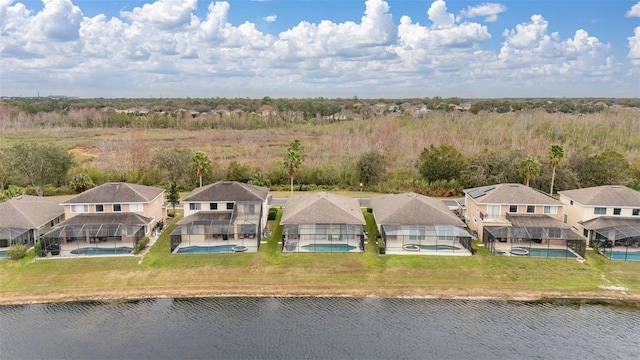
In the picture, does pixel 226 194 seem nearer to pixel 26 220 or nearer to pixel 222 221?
pixel 222 221

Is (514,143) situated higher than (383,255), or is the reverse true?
(514,143)

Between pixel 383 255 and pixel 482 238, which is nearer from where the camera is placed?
pixel 383 255

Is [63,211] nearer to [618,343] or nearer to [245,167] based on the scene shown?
[245,167]

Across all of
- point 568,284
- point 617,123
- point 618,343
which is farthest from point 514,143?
point 618,343

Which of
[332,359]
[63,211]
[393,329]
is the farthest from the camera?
[63,211]

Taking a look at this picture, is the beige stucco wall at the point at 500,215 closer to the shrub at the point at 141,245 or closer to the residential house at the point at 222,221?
the residential house at the point at 222,221

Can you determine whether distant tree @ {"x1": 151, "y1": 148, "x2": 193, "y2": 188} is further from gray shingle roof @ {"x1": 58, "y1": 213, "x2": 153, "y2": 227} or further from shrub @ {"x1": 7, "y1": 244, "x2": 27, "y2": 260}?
shrub @ {"x1": 7, "y1": 244, "x2": 27, "y2": 260}

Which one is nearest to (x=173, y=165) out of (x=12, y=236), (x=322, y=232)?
(x=12, y=236)

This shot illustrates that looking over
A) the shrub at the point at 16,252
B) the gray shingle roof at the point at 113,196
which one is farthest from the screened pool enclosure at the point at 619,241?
the shrub at the point at 16,252
